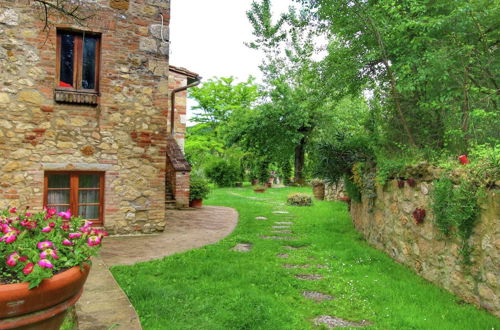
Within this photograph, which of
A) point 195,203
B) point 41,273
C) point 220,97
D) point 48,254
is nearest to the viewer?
point 41,273

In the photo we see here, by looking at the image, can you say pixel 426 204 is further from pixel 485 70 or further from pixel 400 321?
pixel 485 70

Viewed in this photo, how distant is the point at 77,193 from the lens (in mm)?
6863

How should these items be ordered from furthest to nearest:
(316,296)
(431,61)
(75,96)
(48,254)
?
(75,96)
(431,61)
(316,296)
(48,254)

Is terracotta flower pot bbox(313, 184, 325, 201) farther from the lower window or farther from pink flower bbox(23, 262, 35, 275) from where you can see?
pink flower bbox(23, 262, 35, 275)

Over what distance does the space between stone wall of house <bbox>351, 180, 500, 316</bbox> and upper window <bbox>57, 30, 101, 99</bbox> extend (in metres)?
5.76

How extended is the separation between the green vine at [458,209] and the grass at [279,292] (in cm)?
Answer: 68

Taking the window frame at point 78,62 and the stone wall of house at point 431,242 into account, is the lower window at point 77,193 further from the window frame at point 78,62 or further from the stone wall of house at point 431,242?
the stone wall of house at point 431,242

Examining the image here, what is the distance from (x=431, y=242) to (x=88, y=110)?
612cm

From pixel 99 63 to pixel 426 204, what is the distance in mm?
6164

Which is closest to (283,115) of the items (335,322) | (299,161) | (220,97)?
(299,161)

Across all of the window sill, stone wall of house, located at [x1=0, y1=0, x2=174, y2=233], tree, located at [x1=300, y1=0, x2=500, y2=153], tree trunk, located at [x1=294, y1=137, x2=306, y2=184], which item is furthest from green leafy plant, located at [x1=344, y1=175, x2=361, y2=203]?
tree trunk, located at [x1=294, y1=137, x2=306, y2=184]

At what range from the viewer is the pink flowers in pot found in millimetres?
2049

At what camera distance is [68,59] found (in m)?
6.79

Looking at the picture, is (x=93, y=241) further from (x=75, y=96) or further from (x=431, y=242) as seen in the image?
(x=75, y=96)
